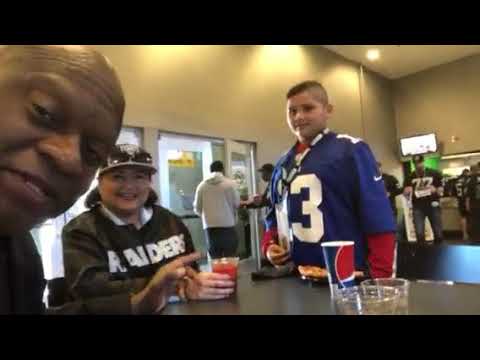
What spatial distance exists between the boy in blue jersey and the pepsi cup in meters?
0.28

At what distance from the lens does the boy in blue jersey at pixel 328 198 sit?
104 centimetres

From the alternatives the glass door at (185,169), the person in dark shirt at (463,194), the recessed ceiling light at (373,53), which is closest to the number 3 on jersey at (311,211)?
the recessed ceiling light at (373,53)

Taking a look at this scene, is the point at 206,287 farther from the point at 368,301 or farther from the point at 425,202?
the point at 425,202

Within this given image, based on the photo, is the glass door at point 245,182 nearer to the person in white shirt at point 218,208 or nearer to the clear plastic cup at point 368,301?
the person in white shirt at point 218,208

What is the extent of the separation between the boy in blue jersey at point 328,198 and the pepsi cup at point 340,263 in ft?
0.93

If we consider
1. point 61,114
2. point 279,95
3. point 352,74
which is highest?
point 352,74

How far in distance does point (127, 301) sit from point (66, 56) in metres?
0.41

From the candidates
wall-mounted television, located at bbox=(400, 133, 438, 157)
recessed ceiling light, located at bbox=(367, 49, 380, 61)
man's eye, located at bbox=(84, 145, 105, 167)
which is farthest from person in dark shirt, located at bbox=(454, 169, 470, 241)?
man's eye, located at bbox=(84, 145, 105, 167)

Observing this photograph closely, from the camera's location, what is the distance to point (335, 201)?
1.08 metres

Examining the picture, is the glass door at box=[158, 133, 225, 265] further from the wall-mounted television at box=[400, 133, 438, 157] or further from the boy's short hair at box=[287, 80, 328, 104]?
the wall-mounted television at box=[400, 133, 438, 157]
